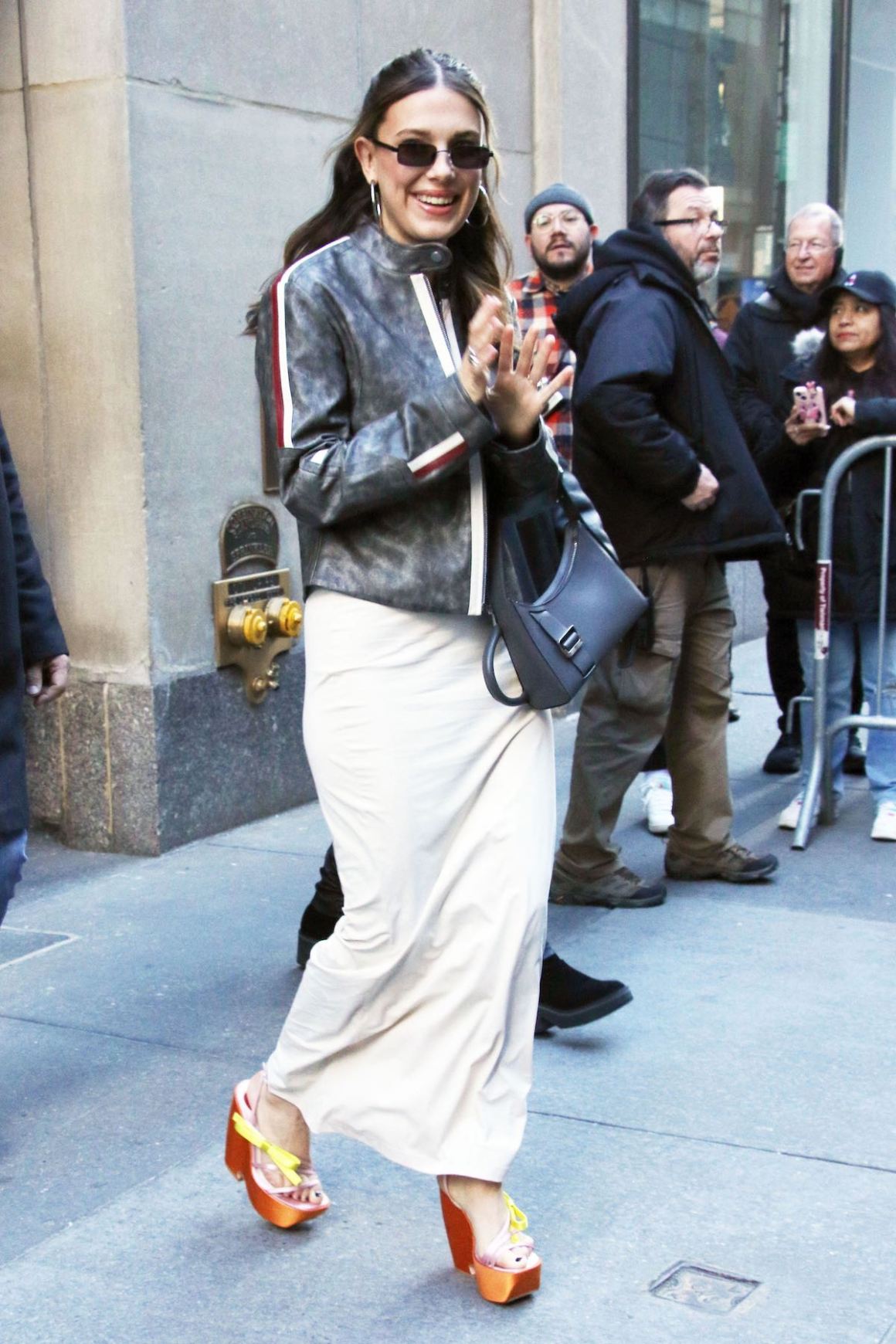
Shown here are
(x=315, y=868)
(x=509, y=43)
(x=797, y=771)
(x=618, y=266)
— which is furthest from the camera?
(x=509, y=43)

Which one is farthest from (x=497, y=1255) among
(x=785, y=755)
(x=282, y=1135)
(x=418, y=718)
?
(x=785, y=755)

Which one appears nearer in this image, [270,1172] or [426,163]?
[426,163]

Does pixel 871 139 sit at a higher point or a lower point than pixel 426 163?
higher

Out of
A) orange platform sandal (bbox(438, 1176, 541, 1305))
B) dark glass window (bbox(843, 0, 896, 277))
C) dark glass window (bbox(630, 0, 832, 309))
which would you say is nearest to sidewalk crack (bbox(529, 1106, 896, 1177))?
orange platform sandal (bbox(438, 1176, 541, 1305))

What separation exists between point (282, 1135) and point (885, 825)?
10.7ft

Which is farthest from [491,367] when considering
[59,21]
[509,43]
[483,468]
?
[509,43]

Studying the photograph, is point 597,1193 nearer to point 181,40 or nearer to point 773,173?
point 181,40

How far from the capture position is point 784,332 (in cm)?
681

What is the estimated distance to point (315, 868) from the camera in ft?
18.2

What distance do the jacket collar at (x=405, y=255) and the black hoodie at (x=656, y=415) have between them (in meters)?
2.06

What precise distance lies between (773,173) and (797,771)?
17.7 ft

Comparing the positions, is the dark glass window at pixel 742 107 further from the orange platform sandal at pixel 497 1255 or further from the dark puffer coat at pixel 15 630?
the orange platform sandal at pixel 497 1255

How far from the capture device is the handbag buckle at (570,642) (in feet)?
9.73

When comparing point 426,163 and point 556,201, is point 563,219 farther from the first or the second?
point 426,163
